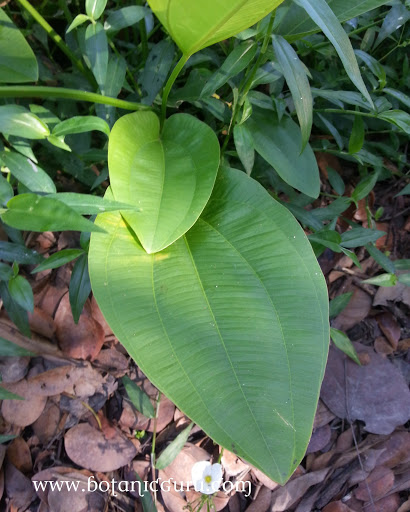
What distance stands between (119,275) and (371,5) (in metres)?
0.64

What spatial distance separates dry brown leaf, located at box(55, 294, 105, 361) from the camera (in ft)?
3.52

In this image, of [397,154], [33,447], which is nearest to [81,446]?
[33,447]

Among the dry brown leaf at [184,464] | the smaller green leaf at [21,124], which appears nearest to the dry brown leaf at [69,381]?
the dry brown leaf at [184,464]

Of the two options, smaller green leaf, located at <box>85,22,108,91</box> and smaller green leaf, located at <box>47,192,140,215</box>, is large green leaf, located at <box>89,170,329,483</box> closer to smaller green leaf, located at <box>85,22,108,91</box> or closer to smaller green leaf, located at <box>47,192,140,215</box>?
smaller green leaf, located at <box>47,192,140,215</box>

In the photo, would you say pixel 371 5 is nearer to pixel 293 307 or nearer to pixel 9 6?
pixel 293 307

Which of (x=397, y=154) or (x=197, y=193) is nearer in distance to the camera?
(x=197, y=193)

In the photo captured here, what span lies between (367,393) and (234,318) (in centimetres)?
63

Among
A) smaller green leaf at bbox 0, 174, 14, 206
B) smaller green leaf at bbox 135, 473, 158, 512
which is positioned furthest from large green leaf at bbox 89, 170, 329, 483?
smaller green leaf at bbox 135, 473, 158, 512

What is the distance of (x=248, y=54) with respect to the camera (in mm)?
760

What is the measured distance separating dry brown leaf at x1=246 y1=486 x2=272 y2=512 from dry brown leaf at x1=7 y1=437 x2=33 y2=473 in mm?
506

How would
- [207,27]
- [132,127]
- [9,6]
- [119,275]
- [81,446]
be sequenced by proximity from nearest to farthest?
[207,27] < [119,275] < [132,127] < [81,446] < [9,6]

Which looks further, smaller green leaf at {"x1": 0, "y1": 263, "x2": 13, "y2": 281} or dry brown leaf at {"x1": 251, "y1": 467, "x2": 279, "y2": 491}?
dry brown leaf at {"x1": 251, "y1": 467, "x2": 279, "y2": 491}

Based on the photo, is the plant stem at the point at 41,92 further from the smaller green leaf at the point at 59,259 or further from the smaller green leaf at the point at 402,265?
the smaller green leaf at the point at 402,265

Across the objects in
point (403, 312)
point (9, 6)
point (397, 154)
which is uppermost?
point (9, 6)
